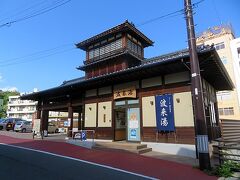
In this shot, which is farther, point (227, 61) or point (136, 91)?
point (227, 61)

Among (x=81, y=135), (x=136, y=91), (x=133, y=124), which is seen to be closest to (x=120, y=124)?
(x=133, y=124)

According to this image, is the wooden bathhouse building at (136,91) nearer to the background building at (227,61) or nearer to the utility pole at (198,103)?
the utility pole at (198,103)

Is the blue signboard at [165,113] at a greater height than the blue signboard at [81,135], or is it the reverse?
the blue signboard at [165,113]

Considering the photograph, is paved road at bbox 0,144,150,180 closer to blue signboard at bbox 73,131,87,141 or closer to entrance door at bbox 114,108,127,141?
blue signboard at bbox 73,131,87,141

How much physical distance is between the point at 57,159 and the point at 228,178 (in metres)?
7.02

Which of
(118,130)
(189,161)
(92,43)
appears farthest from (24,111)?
(189,161)

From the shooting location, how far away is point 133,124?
1420 centimetres

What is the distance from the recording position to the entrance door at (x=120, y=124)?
1529 cm

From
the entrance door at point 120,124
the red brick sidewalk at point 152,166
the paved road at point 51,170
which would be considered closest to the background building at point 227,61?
the entrance door at point 120,124

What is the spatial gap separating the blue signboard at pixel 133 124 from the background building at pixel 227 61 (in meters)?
27.7

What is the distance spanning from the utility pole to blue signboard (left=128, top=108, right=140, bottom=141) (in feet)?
18.0

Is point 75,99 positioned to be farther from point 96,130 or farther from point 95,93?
point 96,130

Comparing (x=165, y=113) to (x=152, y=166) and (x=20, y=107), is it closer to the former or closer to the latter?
(x=152, y=166)

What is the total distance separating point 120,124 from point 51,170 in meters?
8.73
